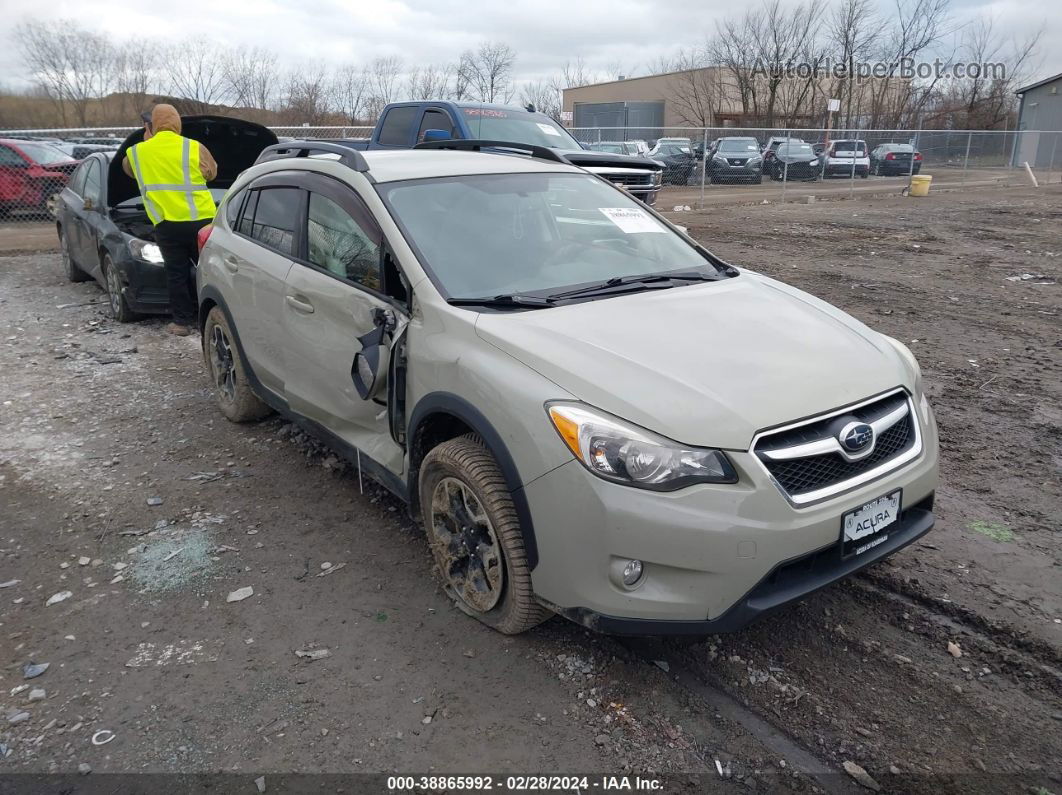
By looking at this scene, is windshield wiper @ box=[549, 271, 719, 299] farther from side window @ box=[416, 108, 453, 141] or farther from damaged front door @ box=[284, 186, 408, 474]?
side window @ box=[416, 108, 453, 141]

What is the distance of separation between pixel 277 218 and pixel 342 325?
1.17 meters

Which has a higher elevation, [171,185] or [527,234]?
[171,185]

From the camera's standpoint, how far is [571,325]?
3.12 m

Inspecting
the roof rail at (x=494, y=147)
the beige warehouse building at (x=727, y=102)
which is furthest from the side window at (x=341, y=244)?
the beige warehouse building at (x=727, y=102)

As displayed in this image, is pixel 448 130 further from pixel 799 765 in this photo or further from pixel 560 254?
pixel 799 765

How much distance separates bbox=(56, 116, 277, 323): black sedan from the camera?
26.0 feet

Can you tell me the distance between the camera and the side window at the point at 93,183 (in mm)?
8664

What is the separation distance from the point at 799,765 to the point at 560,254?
2.33m

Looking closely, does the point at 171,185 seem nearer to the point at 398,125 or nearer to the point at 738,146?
the point at 398,125

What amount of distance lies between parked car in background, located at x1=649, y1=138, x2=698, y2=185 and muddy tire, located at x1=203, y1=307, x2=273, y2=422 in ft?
68.9

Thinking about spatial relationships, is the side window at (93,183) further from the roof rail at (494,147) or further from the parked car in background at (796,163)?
the parked car in background at (796,163)

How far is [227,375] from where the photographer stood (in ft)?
18.0

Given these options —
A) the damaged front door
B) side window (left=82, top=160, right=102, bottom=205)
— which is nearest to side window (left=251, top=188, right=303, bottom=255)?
the damaged front door

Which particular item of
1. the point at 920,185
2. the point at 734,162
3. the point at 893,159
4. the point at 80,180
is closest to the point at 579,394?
the point at 80,180
